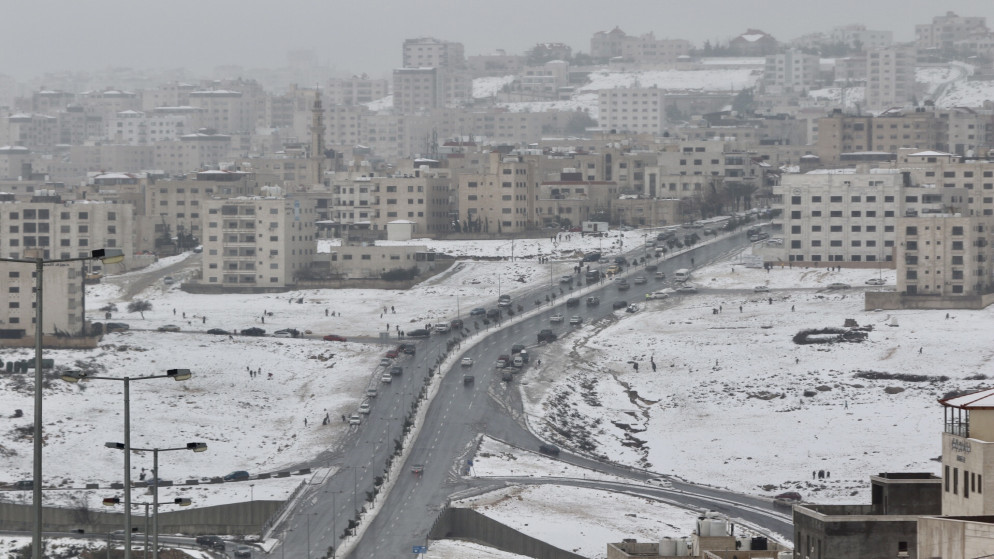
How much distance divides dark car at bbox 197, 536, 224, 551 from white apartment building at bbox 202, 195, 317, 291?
294 feet

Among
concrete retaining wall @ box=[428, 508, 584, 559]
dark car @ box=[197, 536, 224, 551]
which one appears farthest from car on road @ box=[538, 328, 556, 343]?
dark car @ box=[197, 536, 224, 551]

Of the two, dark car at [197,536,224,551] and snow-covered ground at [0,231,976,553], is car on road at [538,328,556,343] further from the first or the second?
dark car at [197,536,224,551]

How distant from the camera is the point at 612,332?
→ 545 ft

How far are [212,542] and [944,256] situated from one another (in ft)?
270

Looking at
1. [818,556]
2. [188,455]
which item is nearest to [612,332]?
[188,455]

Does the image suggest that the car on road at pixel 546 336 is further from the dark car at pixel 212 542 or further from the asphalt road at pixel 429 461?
the dark car at pixel 212 542

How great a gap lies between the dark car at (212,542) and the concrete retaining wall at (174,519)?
2.99 meters

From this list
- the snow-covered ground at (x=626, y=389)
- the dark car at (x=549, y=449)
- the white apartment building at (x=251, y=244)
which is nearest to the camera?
the snow-covered ground at (x=626, y=389)

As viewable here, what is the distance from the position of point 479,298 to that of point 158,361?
35400mm

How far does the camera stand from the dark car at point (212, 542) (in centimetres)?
10247

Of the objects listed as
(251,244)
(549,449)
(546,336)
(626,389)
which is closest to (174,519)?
(549,449)

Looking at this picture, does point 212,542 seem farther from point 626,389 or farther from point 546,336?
point 546,336

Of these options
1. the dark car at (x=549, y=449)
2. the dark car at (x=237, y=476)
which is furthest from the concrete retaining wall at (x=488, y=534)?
the dark car at (x=549, y=449)

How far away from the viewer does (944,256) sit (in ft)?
557
